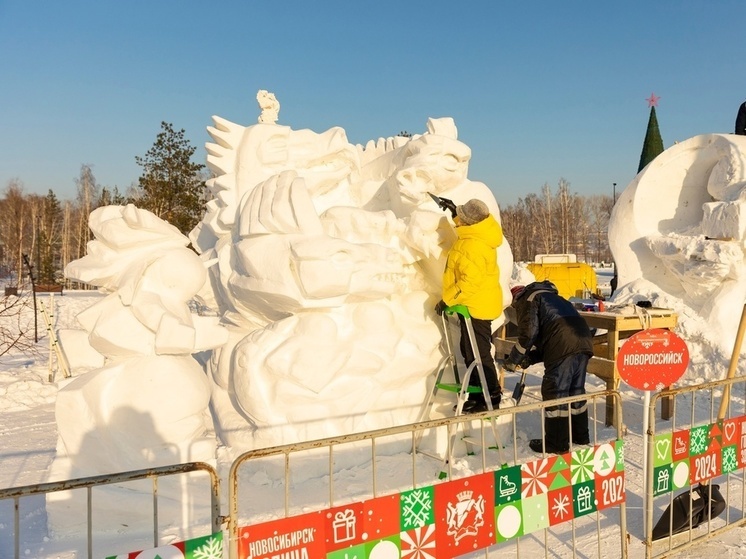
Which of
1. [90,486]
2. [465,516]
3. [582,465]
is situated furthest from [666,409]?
[90,486]

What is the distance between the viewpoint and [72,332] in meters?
3.88

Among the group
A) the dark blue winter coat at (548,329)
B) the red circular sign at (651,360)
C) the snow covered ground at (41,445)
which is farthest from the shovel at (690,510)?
the dark blue winter coat at (548,329)

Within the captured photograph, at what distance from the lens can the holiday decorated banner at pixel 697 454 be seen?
290 centimetres

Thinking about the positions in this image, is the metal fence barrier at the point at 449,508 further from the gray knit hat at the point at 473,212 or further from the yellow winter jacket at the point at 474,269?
the gray knit hat at the point at 473,212

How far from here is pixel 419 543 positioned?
2.27m

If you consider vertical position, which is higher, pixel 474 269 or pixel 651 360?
pixel 474 269

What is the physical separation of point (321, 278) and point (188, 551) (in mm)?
2395

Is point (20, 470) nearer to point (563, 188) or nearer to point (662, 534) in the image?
point (662, 534)

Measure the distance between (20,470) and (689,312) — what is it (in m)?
7.74

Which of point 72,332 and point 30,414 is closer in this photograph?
point 72,332

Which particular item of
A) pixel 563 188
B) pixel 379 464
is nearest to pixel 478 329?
pixel 379 464

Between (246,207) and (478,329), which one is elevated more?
(246,207)

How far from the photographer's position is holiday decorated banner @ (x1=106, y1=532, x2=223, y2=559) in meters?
1.80

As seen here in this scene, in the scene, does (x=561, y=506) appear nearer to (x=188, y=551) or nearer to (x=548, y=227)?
(x=188, y=551)
